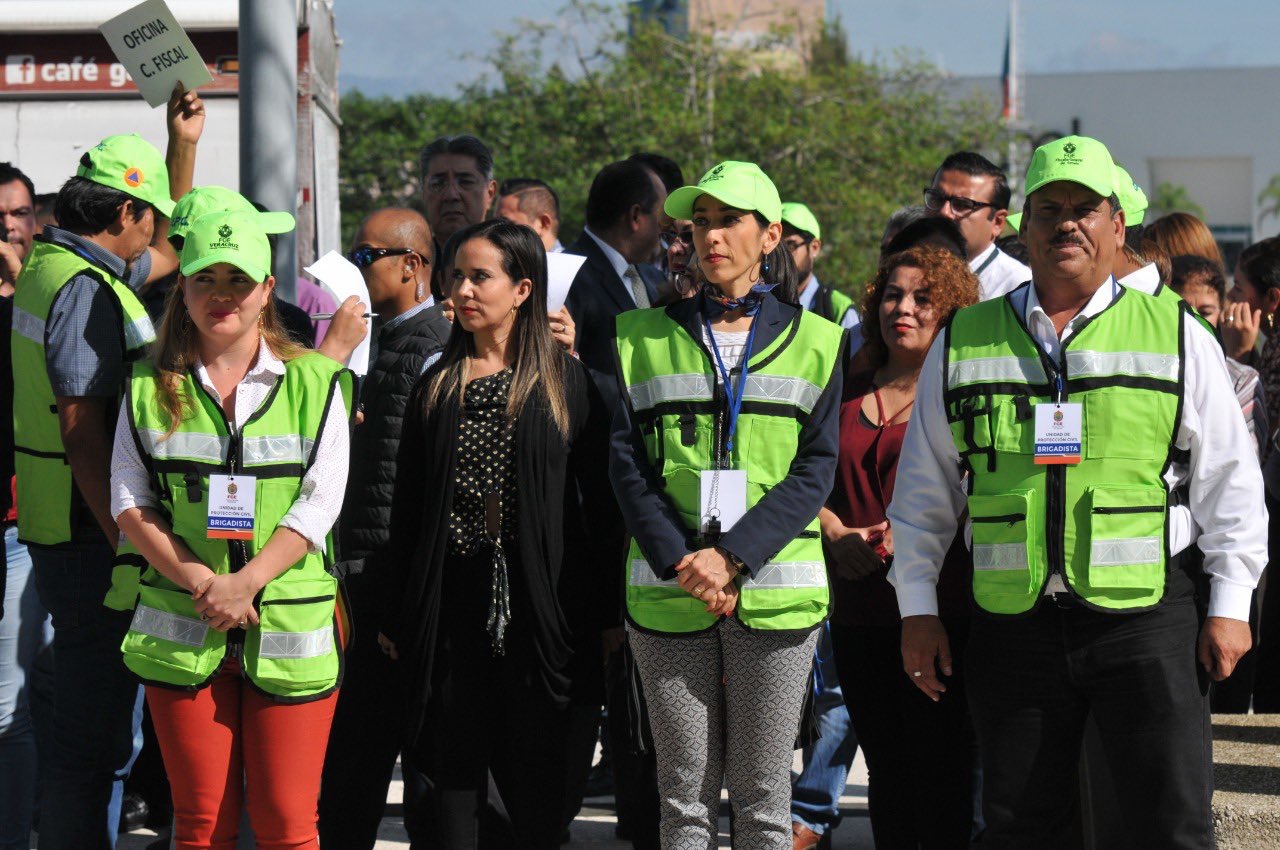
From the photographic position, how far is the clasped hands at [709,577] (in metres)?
4.02

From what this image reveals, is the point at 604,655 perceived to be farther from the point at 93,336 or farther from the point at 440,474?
the point at 93,336

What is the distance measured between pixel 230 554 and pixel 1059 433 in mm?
2104

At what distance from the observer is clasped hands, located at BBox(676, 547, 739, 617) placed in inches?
158

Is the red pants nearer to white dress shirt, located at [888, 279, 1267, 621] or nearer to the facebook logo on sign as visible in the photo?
white dress shirt, located at [888, 279, 1267, 621]

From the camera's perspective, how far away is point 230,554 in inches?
159

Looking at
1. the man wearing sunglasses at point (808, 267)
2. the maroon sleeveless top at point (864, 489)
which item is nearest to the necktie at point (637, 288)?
the man wearing sunglasses at point (808, 267)

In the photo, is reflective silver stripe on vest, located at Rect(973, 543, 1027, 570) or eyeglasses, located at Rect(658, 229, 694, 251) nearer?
reflective silver stripe on vest, located at Rect(973, 543, 1027, 570)

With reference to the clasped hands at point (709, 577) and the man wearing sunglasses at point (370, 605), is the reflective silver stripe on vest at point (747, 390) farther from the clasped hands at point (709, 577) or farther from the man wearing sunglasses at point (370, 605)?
the man wearing sunglasses at point (370, 605)

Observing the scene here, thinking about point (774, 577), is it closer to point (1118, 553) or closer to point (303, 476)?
point (1118, 553)

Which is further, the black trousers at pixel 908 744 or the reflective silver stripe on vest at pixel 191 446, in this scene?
the black trousers at pixel 908 744

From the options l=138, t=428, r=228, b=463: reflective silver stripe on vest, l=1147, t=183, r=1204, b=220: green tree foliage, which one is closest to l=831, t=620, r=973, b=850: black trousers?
l=138, t=428, r=228, b=463: reflective silver stripe on vest

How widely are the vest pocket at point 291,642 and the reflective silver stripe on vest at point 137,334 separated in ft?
3.09

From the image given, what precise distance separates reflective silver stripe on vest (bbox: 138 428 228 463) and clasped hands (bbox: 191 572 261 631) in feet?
1.01

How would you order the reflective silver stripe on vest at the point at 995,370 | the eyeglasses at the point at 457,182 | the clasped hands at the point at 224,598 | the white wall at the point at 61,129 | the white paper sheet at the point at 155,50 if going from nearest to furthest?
the reflective silver stripe on vest at the point at 995,370 → the clasped hands at the point at 224,598 → the white paper sheet at the point at 155,50 → the eyeglasses at the point at 457,182 → the white wall at the point at 61,129
